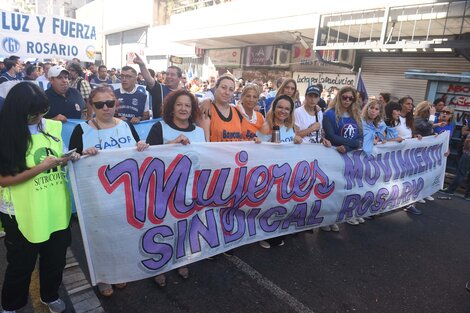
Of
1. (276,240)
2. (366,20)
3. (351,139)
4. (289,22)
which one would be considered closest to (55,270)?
(276,240)

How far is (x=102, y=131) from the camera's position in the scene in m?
2.93

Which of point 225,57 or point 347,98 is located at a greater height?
point 225,57

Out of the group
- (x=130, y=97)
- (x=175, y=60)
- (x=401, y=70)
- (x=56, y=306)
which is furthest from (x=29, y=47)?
(x=175, y=60)

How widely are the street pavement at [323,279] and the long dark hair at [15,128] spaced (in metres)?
1.23

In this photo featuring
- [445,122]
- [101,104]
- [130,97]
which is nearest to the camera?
[101,104]

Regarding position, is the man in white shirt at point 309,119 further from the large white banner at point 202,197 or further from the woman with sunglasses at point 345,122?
the large white banner at point 202,197

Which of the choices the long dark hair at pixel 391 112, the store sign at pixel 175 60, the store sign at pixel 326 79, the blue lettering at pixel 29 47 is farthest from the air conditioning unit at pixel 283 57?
the long dark hair at pixel 391 112

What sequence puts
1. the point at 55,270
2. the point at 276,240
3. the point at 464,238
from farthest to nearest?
the point at 464,238, the point at 276,240, the point at 55,270

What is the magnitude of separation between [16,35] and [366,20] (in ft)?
34.9

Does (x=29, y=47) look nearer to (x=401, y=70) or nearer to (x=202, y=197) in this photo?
(x=202, y=197)

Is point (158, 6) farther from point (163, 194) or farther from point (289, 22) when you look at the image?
point (163, 194)

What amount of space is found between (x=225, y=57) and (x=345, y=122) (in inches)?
751

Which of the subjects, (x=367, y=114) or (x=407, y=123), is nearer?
(x=367, y=114)

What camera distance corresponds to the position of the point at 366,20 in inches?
471
